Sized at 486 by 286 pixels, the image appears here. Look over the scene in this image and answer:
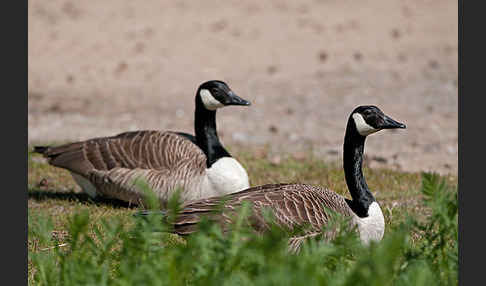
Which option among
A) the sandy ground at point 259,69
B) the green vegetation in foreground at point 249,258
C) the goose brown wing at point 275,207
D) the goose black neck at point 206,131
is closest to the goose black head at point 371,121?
the goose brown wing at point 275,207

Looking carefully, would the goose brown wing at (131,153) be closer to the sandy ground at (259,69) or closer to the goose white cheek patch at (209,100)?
the goose white cheek patch at (209,100)

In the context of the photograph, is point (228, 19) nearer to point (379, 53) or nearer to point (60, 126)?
point (379, 53)

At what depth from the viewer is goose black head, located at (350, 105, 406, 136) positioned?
6.02m

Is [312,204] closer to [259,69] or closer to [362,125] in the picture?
[362,125]

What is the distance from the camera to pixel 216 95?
7602 mm

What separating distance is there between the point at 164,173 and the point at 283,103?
7.25 metres

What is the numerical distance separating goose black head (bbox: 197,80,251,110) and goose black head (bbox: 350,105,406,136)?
1.71 m

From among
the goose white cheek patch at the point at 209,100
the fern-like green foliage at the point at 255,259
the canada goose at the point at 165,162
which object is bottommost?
the fern-like green foliage at the point at 255,259

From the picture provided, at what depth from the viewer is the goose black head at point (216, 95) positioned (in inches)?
296

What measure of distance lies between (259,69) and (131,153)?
9.19 metres

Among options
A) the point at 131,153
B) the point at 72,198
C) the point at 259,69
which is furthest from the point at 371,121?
the point at 259,69

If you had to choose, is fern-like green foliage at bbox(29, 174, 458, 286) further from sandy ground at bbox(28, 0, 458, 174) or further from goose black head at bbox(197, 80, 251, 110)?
sandy ground at bbox(28, 0, 458, 174)

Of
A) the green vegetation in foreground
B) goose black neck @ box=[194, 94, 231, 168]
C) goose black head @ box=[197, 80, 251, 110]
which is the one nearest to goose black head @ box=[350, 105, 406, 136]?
the green vegetation in foreground

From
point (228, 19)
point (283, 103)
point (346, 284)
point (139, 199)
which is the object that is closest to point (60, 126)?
point (283, 103)
